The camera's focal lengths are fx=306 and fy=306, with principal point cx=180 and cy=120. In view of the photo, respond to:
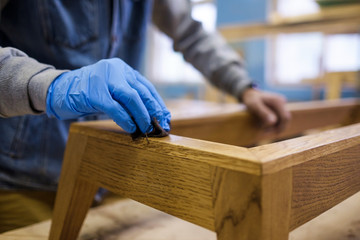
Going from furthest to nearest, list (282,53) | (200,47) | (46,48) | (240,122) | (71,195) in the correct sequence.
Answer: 1. (282,53)
2. (200,47)
3. (240,122)
4. (46,48)
5. (71,195)

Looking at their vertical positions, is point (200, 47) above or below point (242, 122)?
above

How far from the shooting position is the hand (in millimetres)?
1208

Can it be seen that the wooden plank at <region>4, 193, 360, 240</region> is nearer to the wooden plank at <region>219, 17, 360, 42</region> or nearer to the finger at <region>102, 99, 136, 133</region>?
the finger at <region>102, 99, 136, 133</region>

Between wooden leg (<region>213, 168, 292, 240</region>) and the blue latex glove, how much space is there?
22cm

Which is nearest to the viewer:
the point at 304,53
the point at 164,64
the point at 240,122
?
the point at 240,122

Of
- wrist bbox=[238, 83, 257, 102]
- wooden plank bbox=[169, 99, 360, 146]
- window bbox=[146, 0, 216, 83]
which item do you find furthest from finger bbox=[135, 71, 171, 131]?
window bbox=[146, 0, 216, 83]

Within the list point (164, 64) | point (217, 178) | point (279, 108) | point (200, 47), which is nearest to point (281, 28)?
point (200, 47)

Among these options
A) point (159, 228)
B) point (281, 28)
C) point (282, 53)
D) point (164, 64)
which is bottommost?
point (164, 64)

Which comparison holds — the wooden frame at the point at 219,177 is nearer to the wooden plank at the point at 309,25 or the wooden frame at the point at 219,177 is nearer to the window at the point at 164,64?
the wooden plank at the point at 309,25

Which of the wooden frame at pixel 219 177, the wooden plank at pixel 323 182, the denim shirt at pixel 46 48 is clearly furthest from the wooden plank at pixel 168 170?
the denim shirt at pixel 46 48

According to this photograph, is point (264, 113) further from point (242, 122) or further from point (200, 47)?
point (200, 47)

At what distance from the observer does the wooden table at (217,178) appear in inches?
16.7

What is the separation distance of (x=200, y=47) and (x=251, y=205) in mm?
1179

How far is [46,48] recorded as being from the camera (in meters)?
0.97
